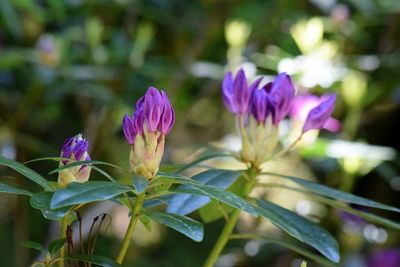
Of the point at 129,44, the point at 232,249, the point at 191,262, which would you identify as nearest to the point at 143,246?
the point at 191,262

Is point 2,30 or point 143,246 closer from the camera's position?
point 2,30

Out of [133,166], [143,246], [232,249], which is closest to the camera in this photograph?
[133,166]

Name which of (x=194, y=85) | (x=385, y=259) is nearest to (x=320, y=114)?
(x=385, y=259)

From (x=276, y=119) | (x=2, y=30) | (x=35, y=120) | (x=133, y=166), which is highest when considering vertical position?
(x=2, y=30)

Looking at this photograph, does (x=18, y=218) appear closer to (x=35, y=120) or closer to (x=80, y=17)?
(x=35, y=120)

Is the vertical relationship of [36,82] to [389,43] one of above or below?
below

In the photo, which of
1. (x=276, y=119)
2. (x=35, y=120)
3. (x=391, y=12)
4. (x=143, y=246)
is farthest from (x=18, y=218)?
(x=276, y=119)

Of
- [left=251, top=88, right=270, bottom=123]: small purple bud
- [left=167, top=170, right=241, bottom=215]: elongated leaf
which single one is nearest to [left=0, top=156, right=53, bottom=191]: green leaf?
[left=167, top=170, right=241, bottom=215]: elongated leaf

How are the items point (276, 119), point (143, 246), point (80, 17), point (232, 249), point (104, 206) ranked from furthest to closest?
point (143, 246), point (80, 17), point (232, 249), point (104, 206), point (276, 119)

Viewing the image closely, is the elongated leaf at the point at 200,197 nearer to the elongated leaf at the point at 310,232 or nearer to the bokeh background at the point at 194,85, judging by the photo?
the elongated leaf at the point at 310,232
